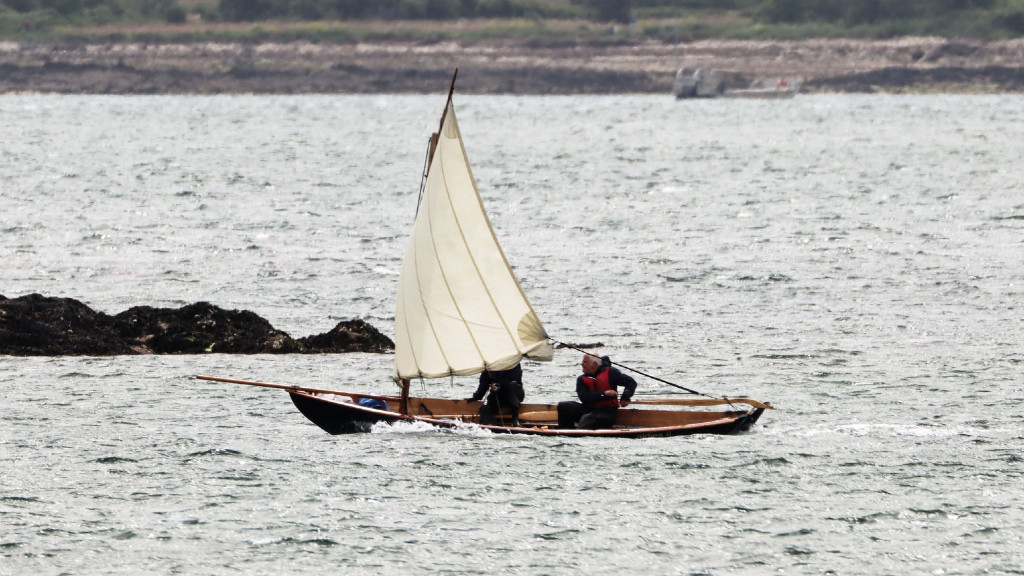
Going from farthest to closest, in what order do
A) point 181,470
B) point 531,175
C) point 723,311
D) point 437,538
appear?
point 531,175, point 723,311, point 181,470, point 437,538

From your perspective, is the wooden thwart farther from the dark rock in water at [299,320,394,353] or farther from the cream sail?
the dark rock in water at [299,320,394,353]

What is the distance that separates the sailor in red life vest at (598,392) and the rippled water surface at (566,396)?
0.40 m

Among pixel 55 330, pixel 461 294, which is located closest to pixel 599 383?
pixel 461 294

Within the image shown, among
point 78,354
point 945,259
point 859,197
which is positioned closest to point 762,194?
point 859,197

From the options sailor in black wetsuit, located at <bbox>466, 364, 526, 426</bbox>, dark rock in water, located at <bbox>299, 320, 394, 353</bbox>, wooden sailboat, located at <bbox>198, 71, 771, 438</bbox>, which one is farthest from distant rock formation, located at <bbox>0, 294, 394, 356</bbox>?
sailor in black wetsuit, located at <bbox>466, 364, 526, 426</bbox>

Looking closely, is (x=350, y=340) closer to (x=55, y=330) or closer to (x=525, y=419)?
(x=55, y=330)

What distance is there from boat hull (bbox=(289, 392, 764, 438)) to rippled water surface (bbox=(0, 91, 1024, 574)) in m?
0.28

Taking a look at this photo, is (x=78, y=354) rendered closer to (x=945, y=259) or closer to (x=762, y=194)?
(x=945, y=259)

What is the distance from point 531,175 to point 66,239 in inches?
1741

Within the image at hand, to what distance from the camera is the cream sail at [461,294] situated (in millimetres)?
26406

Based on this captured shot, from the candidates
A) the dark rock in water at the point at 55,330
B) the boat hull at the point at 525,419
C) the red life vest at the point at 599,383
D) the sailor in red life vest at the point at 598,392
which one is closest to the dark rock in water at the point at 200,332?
the dark rock in water at the point at 55,330

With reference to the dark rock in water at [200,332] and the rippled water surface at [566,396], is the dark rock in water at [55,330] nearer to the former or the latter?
the dark rock in water at [200,332]

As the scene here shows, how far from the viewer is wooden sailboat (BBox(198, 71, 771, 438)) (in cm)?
2631

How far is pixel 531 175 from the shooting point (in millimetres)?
98875
